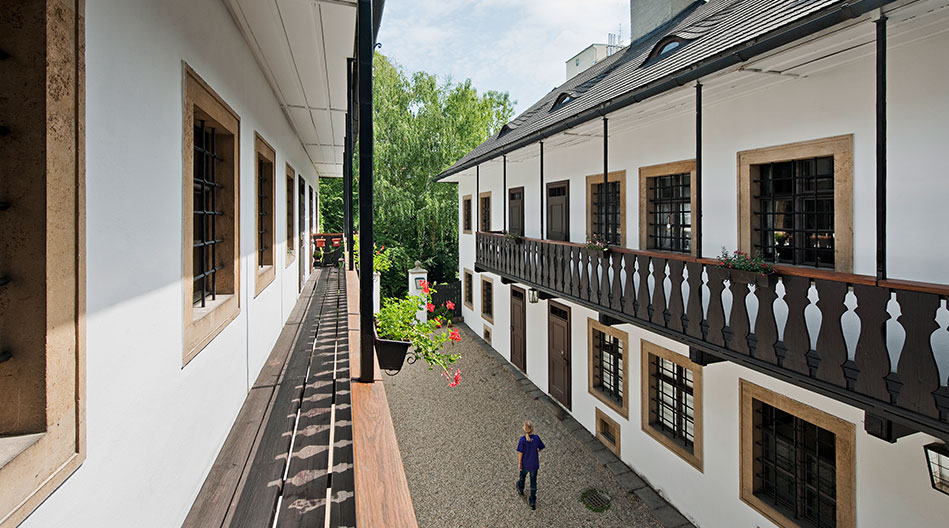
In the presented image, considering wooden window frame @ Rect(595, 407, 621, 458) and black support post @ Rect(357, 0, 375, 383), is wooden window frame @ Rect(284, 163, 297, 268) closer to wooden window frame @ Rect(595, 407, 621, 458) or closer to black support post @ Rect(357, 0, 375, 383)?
black support post @ Rect(357, 0, 375, 383)

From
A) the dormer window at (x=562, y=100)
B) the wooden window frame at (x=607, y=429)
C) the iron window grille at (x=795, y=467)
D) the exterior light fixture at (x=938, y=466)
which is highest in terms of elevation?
the dormer window at (x=562, y=100)

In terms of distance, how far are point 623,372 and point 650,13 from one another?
8864 millimetres

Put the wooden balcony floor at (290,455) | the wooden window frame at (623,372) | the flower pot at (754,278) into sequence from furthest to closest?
the wooden window frame at (623,372)
the flower pot at (754,278)
the wooden balcony floor at (290,455)

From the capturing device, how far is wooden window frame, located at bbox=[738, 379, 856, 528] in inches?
191

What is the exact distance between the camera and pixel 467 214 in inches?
754

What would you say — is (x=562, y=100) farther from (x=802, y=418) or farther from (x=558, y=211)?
(x=802, y=418)

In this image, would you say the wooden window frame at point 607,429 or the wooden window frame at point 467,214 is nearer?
the wooden window frame at point 607,429

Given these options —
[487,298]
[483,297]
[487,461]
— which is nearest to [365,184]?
[487,461]

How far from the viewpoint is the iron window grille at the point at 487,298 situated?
17.3m

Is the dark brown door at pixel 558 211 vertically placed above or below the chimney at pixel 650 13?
below

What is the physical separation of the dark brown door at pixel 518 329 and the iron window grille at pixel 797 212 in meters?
8.07

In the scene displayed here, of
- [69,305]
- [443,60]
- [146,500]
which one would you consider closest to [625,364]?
[146,500]

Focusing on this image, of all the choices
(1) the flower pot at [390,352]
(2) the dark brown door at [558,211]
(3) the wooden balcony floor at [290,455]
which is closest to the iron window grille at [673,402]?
(2) the dark brown door at [558,211]

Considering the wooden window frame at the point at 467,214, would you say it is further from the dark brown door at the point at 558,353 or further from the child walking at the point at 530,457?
the child walking at the point at 530,457
